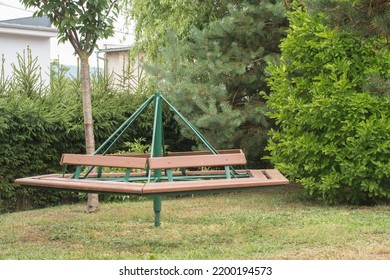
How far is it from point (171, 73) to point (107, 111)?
1.36 metres

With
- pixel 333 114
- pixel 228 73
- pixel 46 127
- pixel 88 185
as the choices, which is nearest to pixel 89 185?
pixel 88 185

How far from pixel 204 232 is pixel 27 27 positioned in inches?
735

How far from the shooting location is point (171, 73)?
13281 millimetres

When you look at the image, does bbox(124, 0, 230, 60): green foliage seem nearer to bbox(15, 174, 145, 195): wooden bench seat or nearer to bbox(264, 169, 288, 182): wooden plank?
bbox(264, 169, 288, 182): wooden plank

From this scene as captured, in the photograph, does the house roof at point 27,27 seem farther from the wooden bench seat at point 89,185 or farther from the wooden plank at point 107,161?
the wooden bench seat at point 89,185

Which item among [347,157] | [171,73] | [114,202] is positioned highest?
[171,73]

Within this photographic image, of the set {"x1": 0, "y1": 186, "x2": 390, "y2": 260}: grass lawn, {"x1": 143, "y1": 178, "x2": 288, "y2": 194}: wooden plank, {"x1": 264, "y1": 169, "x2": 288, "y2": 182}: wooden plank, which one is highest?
{"x1": 143, "y1": 178, "x2": 288, "y2": 194}: wooden plank

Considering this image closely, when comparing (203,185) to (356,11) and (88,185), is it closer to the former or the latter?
(88,185)

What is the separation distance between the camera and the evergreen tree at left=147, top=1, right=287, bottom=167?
1279cm

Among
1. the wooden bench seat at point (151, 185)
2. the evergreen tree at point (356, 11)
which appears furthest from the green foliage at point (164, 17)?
the wooden bench seat at point (151, 185)

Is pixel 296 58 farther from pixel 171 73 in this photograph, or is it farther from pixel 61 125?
pixel 61 125

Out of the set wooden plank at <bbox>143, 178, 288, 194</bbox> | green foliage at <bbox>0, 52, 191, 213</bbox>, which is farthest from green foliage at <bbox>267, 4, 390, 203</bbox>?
green foliage at <bbox>0, 52, 191, 213</bbox>

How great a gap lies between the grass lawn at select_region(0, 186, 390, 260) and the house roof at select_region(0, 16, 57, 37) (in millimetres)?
14713
